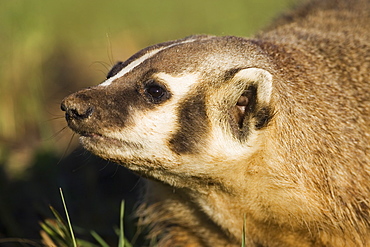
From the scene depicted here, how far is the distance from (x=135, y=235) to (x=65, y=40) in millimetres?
4181

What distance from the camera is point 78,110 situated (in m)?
2.63

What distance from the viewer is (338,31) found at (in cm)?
382

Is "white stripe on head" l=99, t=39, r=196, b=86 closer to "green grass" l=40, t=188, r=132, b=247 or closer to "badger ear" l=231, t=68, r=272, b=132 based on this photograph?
"badger ear" l=231, t=68, r=272, b=132

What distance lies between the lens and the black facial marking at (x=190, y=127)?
2688 millimetres

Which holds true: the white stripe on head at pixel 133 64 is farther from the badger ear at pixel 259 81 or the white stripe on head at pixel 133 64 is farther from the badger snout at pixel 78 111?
the badger ear at pixel 259 81

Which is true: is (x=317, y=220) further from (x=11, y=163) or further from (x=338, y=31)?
(x=11, y=163)

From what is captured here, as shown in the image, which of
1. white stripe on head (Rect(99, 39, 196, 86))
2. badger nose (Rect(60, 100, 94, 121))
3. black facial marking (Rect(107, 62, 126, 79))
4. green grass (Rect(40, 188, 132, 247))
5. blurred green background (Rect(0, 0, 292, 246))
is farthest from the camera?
blurred green background (Rect(0, 0, 292, 246))

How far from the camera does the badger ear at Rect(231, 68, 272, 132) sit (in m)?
2.66

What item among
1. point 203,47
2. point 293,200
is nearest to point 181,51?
point 203,47

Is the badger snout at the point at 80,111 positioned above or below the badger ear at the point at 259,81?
below

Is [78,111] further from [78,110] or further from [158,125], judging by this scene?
[158,125]

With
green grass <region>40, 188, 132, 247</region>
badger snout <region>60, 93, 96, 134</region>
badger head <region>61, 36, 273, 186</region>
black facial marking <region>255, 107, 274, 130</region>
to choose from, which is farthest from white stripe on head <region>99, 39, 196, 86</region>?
green grass <region>40, 188, 132, 247</region>

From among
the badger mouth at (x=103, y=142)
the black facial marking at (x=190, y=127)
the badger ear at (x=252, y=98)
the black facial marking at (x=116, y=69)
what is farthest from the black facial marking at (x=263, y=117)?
the black facial marking at (x=116, y=69)

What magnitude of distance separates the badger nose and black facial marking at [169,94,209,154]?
361mm
